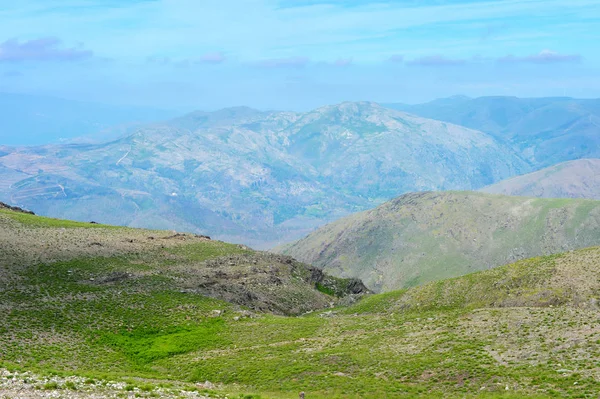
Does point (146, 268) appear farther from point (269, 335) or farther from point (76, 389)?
point (76, 389)

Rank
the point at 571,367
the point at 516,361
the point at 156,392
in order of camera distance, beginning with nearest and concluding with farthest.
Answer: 1. the point at 156,392
2. the point at 571,367
3. the point at 516,361

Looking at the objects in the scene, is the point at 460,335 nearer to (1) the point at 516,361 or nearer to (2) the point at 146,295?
(1) the point at 516,361

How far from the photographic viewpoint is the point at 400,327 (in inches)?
2185

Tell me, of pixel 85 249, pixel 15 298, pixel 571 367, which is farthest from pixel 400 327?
pixel 85 249

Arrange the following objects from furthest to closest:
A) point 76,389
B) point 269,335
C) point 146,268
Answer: point 146,268, point 269,335, point 76,389

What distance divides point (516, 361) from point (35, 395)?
32575 millimetres

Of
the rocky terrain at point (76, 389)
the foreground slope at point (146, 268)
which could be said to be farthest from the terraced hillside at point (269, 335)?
the foreground slope at point (146, 268)

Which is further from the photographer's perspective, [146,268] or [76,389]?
[146,268]

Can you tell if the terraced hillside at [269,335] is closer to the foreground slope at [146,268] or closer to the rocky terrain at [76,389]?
the rocky terrain at [76,389]

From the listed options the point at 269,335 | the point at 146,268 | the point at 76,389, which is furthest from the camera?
the point at 146,268

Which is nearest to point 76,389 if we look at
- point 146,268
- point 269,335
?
point 269,335

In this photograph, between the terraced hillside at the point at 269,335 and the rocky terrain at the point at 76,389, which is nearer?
the rocky terrain at the point at 76,389

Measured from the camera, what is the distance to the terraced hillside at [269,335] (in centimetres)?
3747

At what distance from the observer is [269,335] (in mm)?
58156
